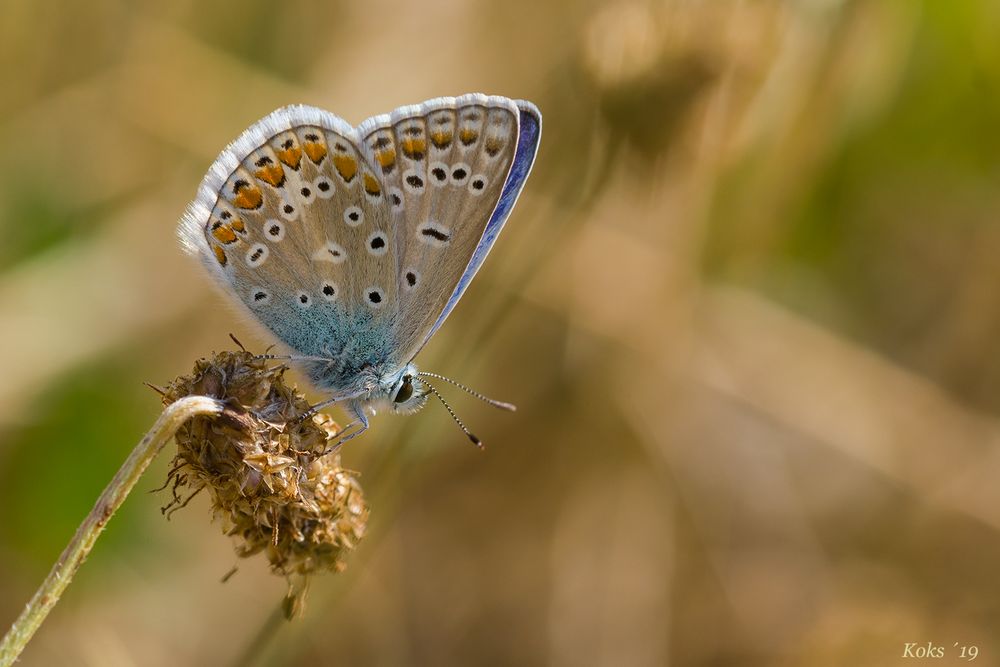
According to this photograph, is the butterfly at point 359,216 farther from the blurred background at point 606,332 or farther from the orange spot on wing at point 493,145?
the blurred background at point 606,332

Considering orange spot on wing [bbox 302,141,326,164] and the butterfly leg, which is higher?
orange spot on wing [bbox 302,141,326,164]

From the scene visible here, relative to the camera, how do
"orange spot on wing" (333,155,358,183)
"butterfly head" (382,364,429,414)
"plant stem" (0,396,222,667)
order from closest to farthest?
"plant stem" (0,396,222,667) → "orange spot on wing" (333,155,358,183) → "butterfly head" (382,364,429,414)

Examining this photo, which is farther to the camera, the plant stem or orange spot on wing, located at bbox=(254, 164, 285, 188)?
orange spot on wing, located at bbox=(254, 164, 285, 188)

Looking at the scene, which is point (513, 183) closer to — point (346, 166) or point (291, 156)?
point (346, 166)

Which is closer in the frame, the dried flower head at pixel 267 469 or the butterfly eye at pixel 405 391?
the dried flower head at pixel 267 469

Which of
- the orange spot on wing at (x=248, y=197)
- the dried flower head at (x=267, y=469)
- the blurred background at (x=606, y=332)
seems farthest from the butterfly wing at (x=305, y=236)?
the blurred background at (x=606, y=332)

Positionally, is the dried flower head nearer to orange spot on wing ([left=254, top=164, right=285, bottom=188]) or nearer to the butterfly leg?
the butterfly leg

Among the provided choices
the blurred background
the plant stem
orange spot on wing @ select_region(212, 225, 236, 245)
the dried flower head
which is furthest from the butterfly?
the plant stem

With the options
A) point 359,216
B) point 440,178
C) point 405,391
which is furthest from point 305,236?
point 405,391
